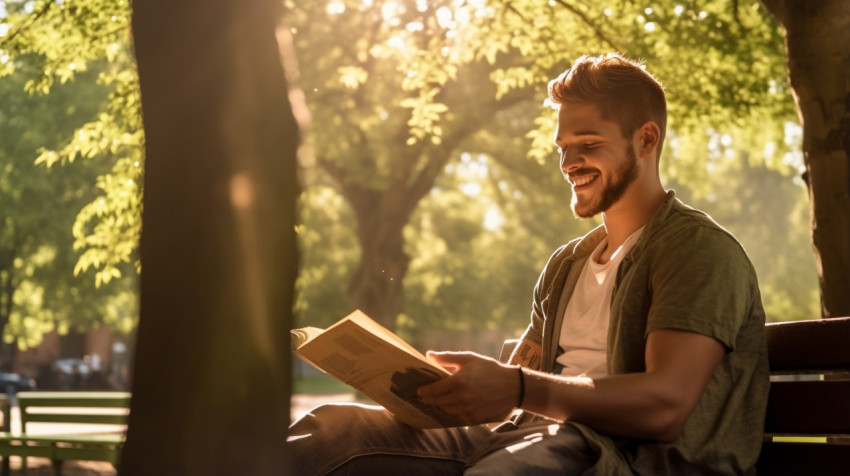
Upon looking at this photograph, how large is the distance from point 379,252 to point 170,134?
22.4m

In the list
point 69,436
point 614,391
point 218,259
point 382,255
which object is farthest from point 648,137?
point 382,255

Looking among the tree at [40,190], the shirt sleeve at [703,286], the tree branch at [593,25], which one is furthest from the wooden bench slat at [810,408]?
the tree at [40,190]

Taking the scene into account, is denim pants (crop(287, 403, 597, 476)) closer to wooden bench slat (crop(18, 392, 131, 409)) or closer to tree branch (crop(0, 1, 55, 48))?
tree branch (crop(0, 1, 55, 48))

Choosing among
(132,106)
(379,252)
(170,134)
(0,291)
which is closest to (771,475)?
(170,134)

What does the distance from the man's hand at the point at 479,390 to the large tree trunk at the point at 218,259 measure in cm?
45

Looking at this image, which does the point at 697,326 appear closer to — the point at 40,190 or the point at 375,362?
the point at 375,362

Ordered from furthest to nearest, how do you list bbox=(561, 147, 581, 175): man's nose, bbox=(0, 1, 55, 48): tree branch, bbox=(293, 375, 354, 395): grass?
1. bbox=(293, 375, 354, 395): grass
2. bbox=(0, 1, 55, 48): tree branch
3. bbox=(561, 147, 581, 175): man's nose

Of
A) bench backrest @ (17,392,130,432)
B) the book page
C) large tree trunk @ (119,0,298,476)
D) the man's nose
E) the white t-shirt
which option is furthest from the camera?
bench backrest @ (17,392,130,432)

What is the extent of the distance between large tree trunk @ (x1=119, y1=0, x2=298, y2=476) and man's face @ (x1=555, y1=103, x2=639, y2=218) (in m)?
0.90

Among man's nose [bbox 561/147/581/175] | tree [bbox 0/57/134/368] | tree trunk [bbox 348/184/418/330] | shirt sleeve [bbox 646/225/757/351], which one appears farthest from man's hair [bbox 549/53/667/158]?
tree [bbox 0/57/134/368]

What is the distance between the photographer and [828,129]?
6.89 m

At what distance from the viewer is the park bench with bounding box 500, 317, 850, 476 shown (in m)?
3.55

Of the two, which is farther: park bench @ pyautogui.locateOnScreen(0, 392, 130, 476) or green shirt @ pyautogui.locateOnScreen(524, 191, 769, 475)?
park bench @ pyautogui.locateOnScreen(0, 392, 130, 476)

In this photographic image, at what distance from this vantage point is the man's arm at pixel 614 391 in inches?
118
